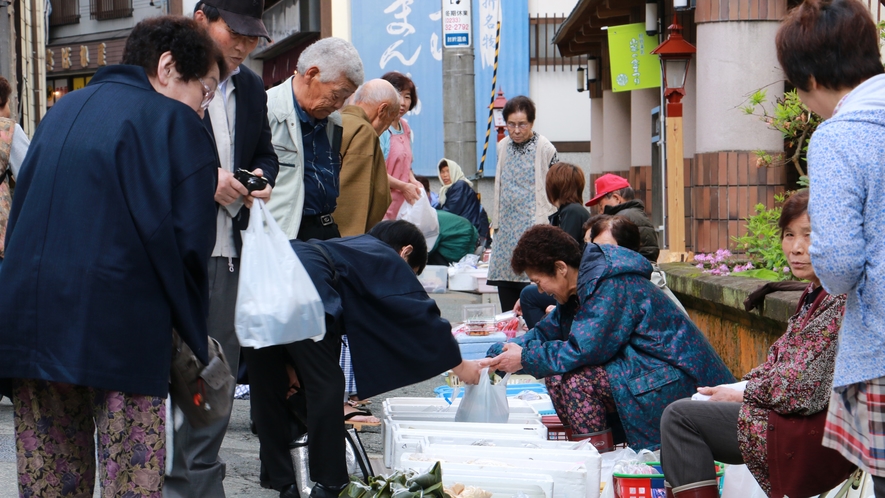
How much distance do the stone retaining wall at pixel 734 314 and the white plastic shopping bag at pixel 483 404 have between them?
1.37 meters

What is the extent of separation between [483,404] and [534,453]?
672mm

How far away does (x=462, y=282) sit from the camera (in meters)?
11.1

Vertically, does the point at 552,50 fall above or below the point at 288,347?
above

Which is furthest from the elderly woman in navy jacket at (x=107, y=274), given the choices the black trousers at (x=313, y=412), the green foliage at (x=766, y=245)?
the green foliage at (x=766, y=245)

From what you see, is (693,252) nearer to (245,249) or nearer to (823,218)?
(245,249)

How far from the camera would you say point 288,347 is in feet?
13.3

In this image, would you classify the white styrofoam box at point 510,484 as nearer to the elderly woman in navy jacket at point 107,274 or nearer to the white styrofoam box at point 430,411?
the white styrofoam box at point 430,411

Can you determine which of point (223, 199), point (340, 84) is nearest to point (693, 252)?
point (340, 84)

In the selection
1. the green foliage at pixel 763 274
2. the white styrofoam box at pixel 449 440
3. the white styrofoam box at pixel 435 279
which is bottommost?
the white styrofoam box at pixel 435 279

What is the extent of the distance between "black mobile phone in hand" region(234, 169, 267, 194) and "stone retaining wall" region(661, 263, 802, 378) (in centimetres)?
247

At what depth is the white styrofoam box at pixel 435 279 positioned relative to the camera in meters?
11.0

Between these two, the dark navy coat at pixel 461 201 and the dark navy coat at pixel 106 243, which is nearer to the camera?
the dark navy coat at pixel 106 243

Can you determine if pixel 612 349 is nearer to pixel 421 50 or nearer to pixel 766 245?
pixel 766 245

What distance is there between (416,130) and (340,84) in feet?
51.3
